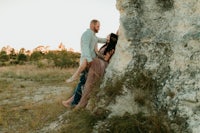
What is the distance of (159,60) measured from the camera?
6.36 m

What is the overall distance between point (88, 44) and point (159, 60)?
5.35 ft

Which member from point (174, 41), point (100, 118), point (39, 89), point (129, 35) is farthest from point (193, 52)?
point (39, 89)

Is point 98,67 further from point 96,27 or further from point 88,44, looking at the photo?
point 96,27

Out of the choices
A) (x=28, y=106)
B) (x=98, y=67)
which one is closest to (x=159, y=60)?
(x=98, y=67)

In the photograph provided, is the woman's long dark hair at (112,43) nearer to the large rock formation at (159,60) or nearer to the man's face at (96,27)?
the man's face at (96,27)

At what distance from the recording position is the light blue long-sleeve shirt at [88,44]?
7395 mm

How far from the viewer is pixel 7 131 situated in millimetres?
8125

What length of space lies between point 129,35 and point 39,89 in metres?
8.01

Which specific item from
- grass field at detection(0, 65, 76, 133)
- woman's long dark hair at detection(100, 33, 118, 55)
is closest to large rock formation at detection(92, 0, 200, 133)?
woman's long dark hair at detection(100, 33, 118, 55)

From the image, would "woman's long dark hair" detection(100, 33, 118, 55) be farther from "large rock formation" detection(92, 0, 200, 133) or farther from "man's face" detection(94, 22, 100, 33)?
"large rock formation" detection(92, 0, 200, 133)

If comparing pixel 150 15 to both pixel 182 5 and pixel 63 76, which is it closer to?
pixel 182 5

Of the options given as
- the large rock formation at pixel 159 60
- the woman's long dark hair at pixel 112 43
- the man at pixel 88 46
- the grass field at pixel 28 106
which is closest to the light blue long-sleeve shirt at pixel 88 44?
the man at pixel 88 46

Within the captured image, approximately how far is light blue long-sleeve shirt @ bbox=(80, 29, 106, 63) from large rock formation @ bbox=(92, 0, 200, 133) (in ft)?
1.87

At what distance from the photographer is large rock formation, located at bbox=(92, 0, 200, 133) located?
19.0ft
